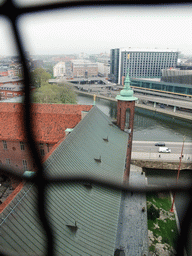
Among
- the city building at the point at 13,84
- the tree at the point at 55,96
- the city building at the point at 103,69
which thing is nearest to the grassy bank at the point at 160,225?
the city building at the point at 13,84

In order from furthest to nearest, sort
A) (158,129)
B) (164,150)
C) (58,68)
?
(158,129) < (164,150) < (58,68)

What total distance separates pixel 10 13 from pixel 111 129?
12.6 ft

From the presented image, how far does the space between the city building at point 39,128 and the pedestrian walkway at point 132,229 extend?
1.89m

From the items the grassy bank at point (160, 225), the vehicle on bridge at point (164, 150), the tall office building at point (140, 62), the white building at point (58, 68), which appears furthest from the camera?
the tall office building at point (140, 62)

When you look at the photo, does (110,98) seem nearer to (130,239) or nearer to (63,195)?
(130,239)

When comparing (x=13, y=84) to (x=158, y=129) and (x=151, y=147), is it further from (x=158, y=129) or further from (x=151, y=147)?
(x=158, y=129)

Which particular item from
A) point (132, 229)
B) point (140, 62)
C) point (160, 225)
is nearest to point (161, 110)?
point (140, 62)

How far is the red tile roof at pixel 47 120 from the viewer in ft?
14.0

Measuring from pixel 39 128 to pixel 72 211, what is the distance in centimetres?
288

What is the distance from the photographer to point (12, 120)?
443cm

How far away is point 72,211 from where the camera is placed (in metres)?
1.81

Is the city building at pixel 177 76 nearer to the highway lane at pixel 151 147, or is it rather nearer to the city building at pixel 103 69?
the highway lane at pixel 151 147

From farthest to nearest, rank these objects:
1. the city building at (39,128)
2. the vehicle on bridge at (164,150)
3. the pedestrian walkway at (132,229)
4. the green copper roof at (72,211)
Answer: the vehicle on bridge at (164,150)
the city building at (39,128)
the pedestrian walkway at (132,229)
the green copper roof at (72,211)

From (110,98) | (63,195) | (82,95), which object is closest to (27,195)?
(63,195)
